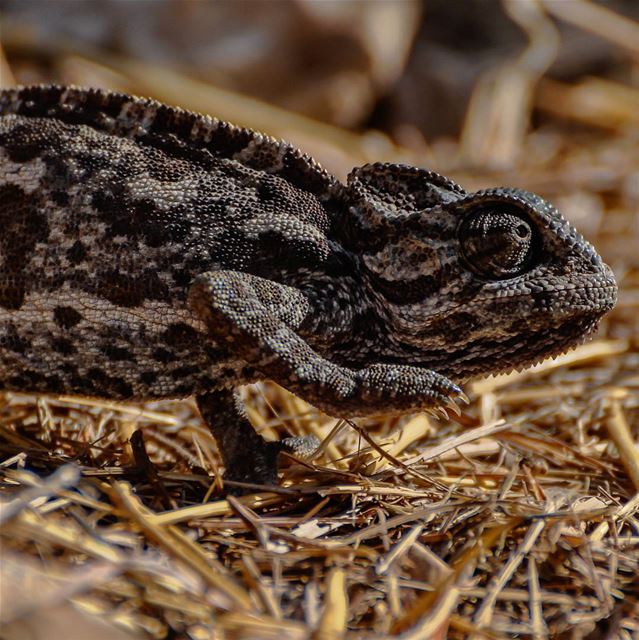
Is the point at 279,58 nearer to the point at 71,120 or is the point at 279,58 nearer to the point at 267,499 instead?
the point at 71,120

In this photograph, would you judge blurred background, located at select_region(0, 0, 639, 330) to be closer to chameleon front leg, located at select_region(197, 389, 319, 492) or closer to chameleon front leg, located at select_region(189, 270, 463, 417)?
chameleon front leg, located at select_region(197, 389, 319, 492)

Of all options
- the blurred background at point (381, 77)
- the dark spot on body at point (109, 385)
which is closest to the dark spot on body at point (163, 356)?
the dark spot on body at point (109, 385)

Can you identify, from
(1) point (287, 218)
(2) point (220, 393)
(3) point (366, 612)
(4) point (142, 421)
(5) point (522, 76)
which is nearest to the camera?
(3) point (366, 612)

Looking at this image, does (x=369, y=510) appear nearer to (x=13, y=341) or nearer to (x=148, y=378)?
(x=148, y=378)

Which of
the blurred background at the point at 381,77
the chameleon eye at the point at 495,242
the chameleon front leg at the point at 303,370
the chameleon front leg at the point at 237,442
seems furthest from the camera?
the blurred background at the point at 381,77

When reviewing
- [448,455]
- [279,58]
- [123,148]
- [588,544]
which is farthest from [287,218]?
[279,58]

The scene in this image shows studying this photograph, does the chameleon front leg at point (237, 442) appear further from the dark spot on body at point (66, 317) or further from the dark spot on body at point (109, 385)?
the dark spot on body at point (66, 317)

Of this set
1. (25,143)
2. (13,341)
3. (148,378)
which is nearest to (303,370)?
(148,378)

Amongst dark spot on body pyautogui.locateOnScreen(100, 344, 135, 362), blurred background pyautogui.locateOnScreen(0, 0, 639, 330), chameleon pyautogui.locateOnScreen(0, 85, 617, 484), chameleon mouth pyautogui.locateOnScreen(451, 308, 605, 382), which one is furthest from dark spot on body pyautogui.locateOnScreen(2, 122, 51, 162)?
blurred background pyautogui.locateOnScreen(0, 0, 639, 330)
